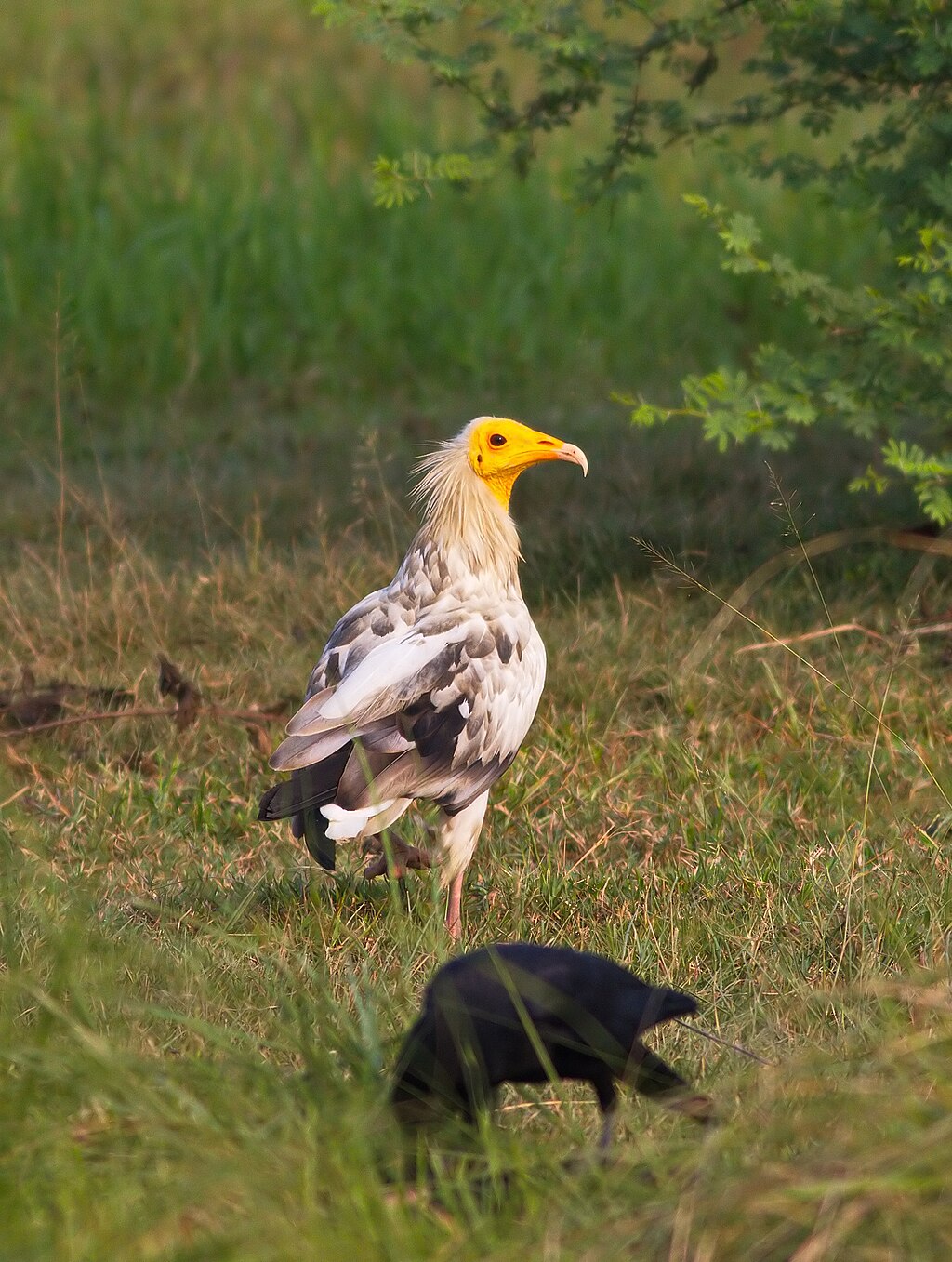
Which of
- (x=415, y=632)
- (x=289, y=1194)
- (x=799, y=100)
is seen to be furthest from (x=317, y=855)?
(x=799, y=100)

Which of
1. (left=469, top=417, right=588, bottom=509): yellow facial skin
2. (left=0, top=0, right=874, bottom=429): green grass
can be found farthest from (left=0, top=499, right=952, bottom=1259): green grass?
(left=0, top=0, right=874, bottom=429): green grass

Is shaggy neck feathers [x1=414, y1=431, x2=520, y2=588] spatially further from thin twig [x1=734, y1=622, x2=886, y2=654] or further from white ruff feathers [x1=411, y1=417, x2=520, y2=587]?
thin twig [x1=734, y1=622, x2=886, y2=654]

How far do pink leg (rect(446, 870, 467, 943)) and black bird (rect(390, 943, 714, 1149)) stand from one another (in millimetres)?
1136

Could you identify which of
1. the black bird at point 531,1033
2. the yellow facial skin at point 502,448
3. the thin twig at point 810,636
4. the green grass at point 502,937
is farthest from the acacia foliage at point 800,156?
the black bird at point 531,1033

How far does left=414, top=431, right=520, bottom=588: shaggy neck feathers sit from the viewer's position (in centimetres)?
410

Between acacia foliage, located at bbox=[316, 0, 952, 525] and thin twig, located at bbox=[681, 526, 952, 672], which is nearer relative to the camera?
acacia foliage, located at bbox=[316, 0, 952, 525]

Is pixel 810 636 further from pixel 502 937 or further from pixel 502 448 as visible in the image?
pixel 502 937

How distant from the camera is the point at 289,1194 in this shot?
2076 millimetres

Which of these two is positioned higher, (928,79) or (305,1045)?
(928,79)

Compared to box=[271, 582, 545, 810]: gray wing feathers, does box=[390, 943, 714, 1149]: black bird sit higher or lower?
higher

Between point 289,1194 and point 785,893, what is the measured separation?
1835 mm

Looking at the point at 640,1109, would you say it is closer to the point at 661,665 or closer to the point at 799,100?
the point at 661,665

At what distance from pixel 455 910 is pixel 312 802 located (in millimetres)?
454

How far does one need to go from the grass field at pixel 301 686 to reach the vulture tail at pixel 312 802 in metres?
0.21
